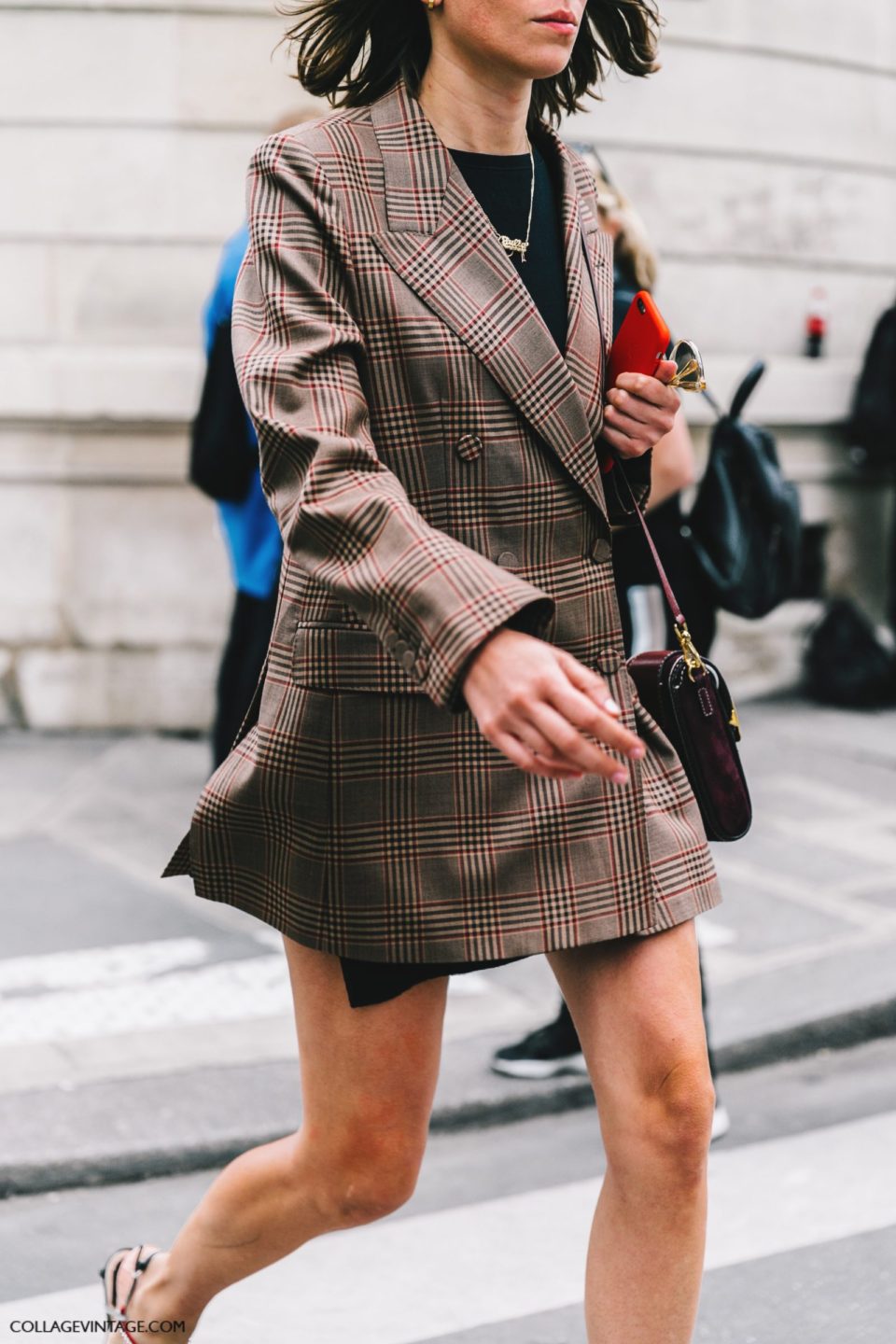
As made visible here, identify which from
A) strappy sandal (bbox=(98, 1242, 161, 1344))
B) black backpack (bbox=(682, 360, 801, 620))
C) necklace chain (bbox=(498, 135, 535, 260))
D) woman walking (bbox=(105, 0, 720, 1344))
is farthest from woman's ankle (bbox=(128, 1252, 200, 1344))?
black backpack (bbox=(682, 360, 801, 620))

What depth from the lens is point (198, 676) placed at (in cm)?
752

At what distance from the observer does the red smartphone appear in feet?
7.53

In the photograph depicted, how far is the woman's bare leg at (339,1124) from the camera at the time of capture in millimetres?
2271

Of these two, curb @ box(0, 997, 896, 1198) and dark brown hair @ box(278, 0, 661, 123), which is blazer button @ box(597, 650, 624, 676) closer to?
dark brown hair @ box(278, 0, 661, 123)

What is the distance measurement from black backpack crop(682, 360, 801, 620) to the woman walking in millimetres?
1554

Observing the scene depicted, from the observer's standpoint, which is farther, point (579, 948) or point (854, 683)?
point (854, 683)

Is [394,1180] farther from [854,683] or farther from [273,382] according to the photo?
[854,683]

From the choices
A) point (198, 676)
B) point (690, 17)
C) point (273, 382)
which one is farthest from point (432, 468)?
point (690, 17)

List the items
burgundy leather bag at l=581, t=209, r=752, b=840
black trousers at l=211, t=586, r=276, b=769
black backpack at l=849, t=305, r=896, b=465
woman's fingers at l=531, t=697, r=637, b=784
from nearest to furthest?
woman's fingers at l=531, t=697, r=637, b=784 < burgundy leather bag at l=581, t=209, r=752, b=840 < black trousers at l=211, t=586, r=276, b=769 < black backpack at l=849, t=305, r=896, b=465

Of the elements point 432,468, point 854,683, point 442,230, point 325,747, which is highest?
point 442,230

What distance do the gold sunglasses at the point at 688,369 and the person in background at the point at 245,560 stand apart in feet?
7.90

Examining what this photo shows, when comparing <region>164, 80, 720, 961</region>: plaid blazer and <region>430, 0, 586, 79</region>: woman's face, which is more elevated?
<region>430, 0, 586, 79</region>: woman's face

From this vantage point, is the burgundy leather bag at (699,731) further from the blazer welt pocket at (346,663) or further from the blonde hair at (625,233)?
the blonde hair at (625,233)

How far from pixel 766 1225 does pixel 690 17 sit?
601 centimetres
